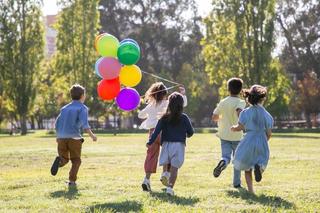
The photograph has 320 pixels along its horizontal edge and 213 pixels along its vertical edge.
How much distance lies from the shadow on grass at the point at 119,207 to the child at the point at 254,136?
184cm

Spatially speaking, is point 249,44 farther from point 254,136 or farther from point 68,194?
point 68,194

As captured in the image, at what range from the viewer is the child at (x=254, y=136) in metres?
8.20

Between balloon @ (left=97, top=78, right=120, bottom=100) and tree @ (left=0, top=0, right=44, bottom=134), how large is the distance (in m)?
39.7

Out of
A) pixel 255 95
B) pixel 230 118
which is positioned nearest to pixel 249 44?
pixel 230 118

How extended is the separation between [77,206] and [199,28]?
195ft

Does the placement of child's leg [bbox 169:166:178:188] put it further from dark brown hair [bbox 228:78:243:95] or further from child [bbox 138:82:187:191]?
dark brown hair [bbox 228:78:243:95]

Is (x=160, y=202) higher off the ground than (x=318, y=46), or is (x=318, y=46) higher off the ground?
(x=318, y=46)

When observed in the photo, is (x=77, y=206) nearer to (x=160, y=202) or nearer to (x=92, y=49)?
(x=160, y=202)

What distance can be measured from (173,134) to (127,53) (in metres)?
2.27

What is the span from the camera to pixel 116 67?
1008 cm

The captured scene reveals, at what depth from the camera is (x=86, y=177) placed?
432 inches

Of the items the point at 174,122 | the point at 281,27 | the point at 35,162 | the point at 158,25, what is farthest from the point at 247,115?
the point at 158,25

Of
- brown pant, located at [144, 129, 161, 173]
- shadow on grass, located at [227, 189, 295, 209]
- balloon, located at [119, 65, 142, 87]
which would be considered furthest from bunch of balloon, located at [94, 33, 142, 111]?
shadow on grass, located at [227, 189, 295, 209]

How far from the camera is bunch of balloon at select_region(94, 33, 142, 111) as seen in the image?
1006cm
